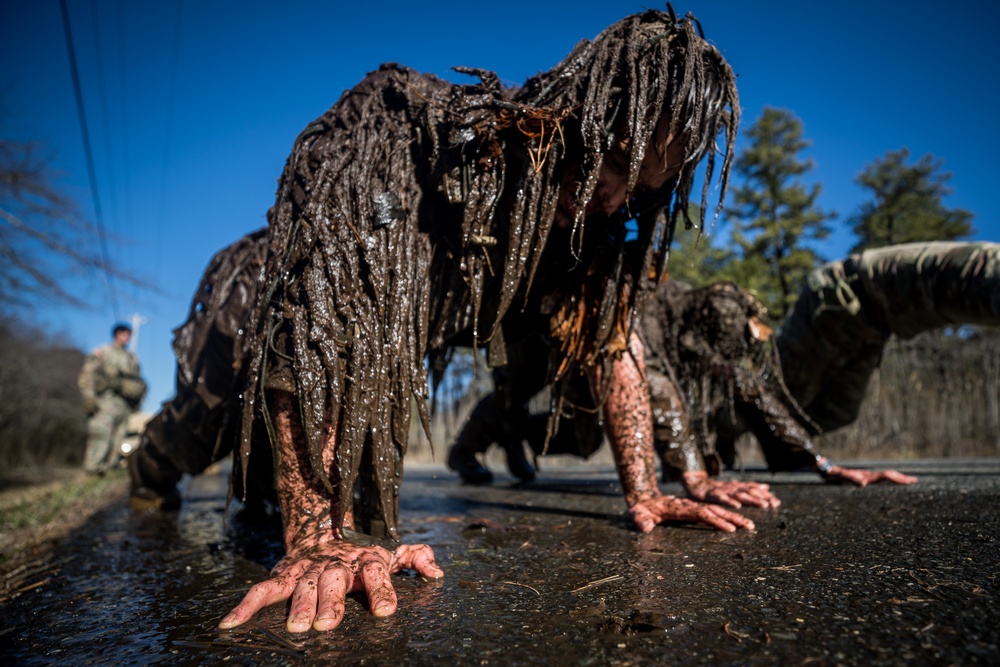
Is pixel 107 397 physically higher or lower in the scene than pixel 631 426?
higher

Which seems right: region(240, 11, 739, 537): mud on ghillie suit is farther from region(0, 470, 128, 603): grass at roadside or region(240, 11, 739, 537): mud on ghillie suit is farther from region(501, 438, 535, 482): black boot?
region(501, 438, 535, 482): black boot

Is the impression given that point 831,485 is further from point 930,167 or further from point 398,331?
point 930,167

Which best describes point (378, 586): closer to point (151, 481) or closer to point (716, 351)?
point (151, 481)

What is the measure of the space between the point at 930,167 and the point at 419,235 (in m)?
25.4

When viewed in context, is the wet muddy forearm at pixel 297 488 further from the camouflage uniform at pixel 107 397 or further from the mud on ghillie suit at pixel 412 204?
the camouflage uniform at pixel 107 397

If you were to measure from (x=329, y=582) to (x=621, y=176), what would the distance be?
171 centimetres

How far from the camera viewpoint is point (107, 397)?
9312 millimetres

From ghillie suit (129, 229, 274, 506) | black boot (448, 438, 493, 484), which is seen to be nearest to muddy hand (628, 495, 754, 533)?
ghillie suit (129, 229, 274, 506)

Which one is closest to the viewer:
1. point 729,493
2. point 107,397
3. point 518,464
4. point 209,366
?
point 729,493

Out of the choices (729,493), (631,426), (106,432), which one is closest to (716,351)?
(729,493)

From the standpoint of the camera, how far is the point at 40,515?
3822 mm

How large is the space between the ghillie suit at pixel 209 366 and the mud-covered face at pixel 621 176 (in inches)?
56.7

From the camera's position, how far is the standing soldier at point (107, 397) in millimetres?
8992

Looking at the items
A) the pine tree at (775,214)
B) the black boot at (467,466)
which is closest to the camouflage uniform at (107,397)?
the black boot at (467,466)
